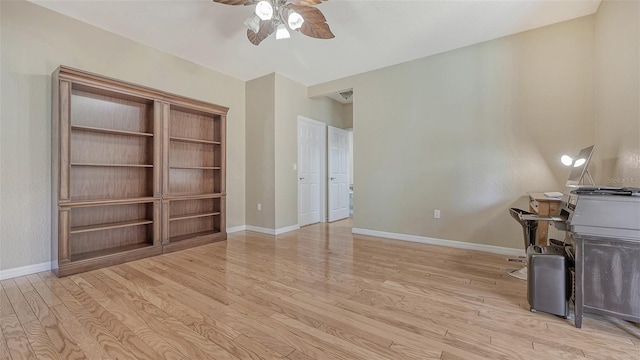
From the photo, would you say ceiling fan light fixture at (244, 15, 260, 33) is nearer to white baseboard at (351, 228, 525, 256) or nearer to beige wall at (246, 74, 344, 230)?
beige wall at (246, 74, 344, 230)

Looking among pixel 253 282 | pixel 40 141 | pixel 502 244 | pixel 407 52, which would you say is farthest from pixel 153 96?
pixel 502 244

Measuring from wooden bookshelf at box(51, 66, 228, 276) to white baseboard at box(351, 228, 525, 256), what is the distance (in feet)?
7.62

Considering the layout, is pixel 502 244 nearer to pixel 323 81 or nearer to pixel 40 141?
pixel 323 81

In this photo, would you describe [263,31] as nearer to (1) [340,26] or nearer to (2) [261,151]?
(1) [340,26]

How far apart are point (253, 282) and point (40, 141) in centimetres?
258

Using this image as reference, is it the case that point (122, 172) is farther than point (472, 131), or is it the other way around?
point (472, 131)

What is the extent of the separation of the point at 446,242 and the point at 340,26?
306 centimetres

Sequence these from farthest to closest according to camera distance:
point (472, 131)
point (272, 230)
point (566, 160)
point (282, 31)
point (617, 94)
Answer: point (272, 230), point (472, 131), point (566, 160), point (282, 31), point (617, 94)

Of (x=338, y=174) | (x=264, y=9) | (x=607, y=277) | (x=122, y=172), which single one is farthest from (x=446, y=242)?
(x=122, y=172)

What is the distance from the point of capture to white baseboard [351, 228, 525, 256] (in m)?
3.17

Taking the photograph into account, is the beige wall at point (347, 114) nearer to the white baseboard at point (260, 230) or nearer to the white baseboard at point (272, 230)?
the white baseboard at point (272, 230)

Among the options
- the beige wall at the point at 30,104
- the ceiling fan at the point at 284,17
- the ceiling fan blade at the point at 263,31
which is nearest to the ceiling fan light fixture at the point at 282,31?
the ceiling fan at the point at 284,17

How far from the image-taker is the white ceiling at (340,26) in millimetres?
2602

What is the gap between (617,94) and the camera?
222 cm
